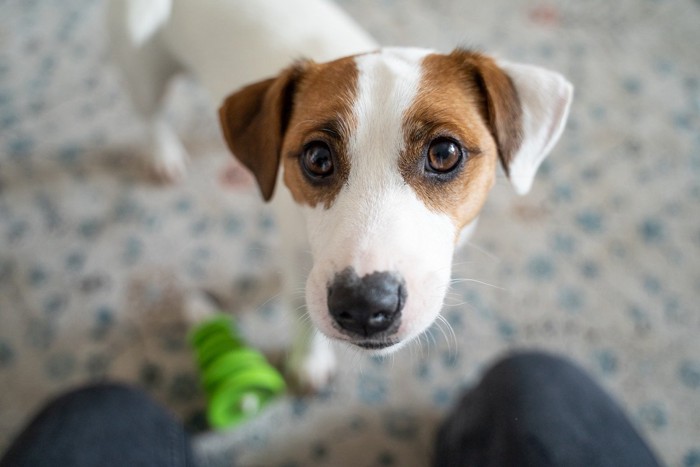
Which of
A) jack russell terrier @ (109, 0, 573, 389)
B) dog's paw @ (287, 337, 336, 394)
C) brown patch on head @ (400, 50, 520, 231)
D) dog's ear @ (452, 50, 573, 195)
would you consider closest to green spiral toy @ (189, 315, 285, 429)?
dog's paw @ (287, 337, 336, 394)

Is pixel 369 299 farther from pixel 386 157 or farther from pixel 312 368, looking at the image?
pixel 312 368

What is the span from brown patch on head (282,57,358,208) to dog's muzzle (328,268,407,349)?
0.68 feet

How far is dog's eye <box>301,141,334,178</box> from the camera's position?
3.18ft

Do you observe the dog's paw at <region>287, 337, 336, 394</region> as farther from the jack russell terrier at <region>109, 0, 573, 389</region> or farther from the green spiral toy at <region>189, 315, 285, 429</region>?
the jack russell terrier at <region>109, 0, 573, 389</region>

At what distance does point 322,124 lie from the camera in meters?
0.95

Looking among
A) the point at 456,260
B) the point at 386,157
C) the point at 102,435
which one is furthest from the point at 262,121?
the point at 102,435

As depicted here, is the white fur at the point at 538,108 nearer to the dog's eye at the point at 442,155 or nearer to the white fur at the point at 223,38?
the dog's eye at the point at 442,155

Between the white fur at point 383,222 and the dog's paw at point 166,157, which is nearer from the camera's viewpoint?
the white fur at point 383,222

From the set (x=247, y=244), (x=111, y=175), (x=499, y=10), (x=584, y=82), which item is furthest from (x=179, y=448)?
(x=499, y=10)

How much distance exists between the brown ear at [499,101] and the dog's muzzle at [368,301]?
16.0 inches

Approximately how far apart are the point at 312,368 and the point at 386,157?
2.89ft

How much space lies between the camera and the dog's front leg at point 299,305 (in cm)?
125

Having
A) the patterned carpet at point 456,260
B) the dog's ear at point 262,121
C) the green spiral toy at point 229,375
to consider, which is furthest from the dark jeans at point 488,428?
the dog's ear at point 262,121

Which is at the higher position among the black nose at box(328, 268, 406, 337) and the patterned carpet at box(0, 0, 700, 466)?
the black nose at box(328, 268, 406, 337)
